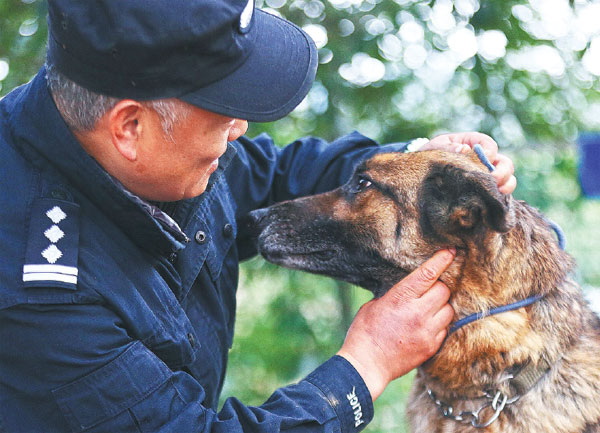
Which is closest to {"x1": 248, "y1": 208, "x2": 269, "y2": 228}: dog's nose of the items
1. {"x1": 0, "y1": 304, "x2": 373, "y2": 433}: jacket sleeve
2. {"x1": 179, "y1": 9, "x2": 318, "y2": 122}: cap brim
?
{"x1": 179, "y1": 9, "x2": 318, "y2": 122}: cap brim

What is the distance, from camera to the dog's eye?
2457 millimetres

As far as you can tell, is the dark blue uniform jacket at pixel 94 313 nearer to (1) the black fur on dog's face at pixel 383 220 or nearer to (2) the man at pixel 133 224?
(2) the man at pixel 133 224

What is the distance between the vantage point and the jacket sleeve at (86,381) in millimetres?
1590

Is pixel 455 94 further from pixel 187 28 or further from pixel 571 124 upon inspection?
pixel 187 28

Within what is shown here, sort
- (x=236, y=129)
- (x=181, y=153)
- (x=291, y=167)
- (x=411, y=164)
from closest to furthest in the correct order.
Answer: (x=181, y=153) → (x=236, y=129) → (x=411, y=164) → (x=291, y=167)

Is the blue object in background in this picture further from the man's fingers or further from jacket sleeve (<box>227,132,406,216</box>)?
the man's fingers

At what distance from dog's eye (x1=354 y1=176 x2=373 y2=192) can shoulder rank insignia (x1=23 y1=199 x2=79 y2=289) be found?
1.17 m

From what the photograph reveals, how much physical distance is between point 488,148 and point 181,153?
1.25 meters

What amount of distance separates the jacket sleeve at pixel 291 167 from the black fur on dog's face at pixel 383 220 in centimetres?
21

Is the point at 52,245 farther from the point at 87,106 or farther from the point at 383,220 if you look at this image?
the point at 383,220

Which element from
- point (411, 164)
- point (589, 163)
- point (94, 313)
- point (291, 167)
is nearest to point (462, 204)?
point (411, 164)

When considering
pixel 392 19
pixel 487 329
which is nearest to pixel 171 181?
pixel 487 329

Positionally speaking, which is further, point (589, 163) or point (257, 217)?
point (589, 163)

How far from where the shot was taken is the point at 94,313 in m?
1.66
